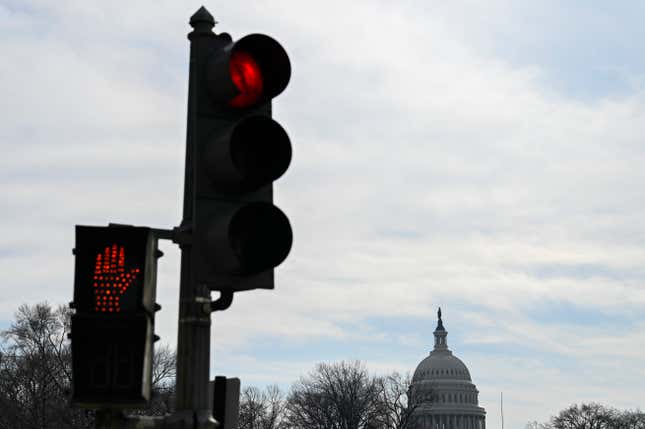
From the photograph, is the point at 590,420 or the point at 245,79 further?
the point at 590,420

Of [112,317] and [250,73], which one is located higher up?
[250,73]

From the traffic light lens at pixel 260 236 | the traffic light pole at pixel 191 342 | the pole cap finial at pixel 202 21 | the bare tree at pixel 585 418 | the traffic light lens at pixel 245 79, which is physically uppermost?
the bare tree at pixel 585 418

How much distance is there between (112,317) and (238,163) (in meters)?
0.73

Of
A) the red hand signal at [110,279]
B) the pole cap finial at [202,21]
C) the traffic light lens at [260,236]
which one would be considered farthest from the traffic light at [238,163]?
the red hand signal at [110,279]

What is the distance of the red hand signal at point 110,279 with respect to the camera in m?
4.11

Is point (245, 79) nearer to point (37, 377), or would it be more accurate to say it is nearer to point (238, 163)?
point (238, 163)

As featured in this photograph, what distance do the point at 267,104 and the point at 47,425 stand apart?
65.5 m

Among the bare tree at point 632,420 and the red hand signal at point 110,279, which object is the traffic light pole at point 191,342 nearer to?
the red hand signal at point 110,279

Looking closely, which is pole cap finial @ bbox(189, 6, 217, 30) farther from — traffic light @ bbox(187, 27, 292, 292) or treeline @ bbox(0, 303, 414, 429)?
treeline @ bbox(0, 303, 414, 429)

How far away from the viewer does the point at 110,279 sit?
13.5 ft

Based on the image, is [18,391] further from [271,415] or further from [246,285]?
[246,285]

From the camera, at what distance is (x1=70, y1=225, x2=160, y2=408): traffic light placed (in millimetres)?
4012

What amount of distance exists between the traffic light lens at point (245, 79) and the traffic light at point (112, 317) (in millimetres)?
659

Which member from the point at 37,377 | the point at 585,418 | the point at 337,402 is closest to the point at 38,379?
the point at 37,377
